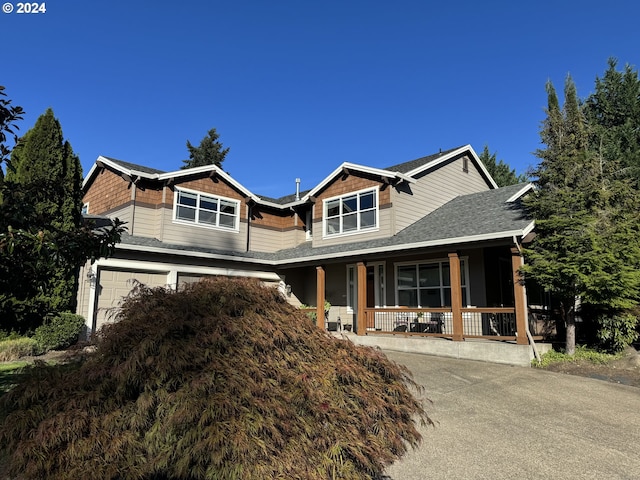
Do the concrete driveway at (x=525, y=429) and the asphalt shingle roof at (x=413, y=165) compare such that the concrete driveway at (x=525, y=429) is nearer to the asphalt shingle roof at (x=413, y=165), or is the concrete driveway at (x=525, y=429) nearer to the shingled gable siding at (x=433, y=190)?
the shingled gable siding at (x=433, y=190)

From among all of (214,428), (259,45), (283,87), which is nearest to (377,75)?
(283,87)

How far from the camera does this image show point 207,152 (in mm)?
39750

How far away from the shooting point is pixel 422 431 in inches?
215

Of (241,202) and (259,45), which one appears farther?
(241,202)

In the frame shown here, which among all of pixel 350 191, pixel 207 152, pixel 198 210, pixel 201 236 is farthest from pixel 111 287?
pixel 207 152

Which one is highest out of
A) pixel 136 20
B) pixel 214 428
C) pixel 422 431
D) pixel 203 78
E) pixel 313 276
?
pixel 203 78

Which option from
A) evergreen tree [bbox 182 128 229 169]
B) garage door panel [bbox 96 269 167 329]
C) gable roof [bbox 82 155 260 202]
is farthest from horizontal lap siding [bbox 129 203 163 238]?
evergreen tree [bbox 182 128 229 169]

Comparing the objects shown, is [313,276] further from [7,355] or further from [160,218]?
[7,355]

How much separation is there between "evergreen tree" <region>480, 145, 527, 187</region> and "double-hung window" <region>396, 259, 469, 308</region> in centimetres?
2084

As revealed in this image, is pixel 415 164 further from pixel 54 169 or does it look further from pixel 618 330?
pixel 54 169

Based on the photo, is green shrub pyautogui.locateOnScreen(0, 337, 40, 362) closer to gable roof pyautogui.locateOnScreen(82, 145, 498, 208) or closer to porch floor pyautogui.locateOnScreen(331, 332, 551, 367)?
gable roof pyautogui.locateOnScreen(82, 145, 498, 208)

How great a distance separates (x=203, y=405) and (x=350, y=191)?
14230 mm

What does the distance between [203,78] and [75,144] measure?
5.36 meters

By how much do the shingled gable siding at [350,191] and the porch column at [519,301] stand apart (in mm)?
4865
